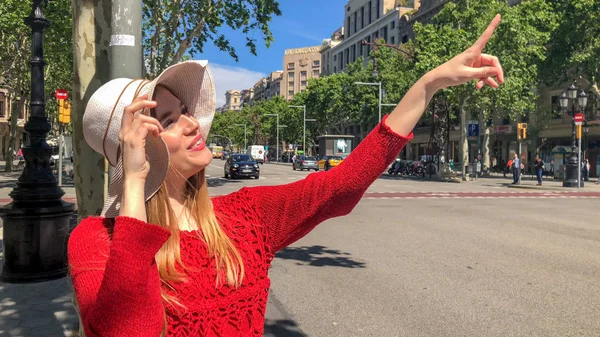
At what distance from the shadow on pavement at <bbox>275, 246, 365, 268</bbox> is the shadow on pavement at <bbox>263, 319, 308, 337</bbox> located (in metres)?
2.37

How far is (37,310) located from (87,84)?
293 centimetres

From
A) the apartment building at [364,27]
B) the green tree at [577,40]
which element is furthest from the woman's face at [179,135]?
the apartment building at [364,27]

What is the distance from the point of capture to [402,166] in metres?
40.3

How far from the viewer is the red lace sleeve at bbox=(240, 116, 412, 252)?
1614 millimetres

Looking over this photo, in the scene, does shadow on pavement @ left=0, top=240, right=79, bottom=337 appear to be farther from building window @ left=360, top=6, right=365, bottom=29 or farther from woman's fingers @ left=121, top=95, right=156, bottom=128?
building window @ left=360, top=6, right=365, bottom=29

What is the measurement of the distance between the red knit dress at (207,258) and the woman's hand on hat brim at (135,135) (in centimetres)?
13

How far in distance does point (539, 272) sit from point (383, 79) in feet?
140

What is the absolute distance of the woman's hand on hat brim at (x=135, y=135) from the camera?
1.22 m

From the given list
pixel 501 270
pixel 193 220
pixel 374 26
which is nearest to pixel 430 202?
pixel 501 270

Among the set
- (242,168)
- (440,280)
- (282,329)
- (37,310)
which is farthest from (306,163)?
(282,329)

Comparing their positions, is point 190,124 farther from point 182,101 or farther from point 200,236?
point 200,236

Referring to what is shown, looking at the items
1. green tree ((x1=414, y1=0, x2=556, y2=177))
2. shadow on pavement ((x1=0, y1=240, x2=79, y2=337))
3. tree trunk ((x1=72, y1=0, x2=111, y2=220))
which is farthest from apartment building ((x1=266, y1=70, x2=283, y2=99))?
tree trunk ((x1=72, y1=0, x2=111, y2=220))

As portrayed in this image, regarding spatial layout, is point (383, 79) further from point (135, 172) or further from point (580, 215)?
point (135, 172)

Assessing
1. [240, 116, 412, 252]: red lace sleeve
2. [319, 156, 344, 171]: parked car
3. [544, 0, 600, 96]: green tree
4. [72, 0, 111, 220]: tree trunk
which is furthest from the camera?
[319, 156, 344, 171]: parked car
